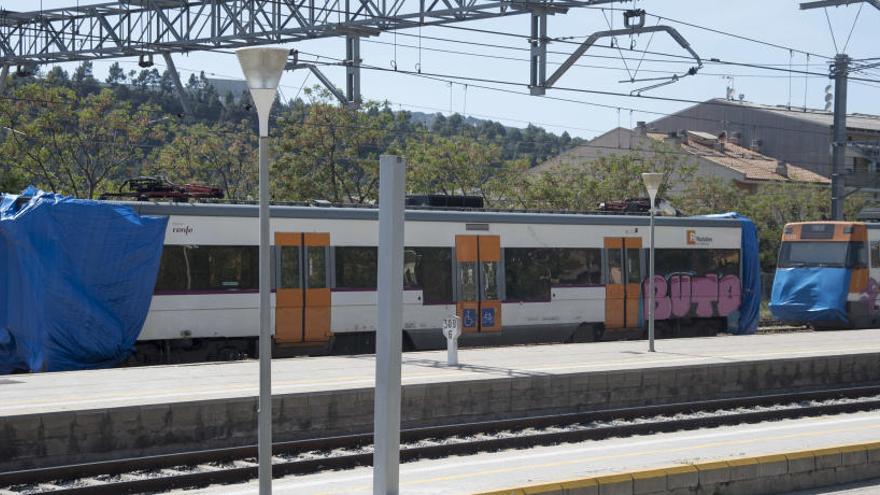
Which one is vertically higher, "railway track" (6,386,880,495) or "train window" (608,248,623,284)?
"train window" (608,248,623,284)

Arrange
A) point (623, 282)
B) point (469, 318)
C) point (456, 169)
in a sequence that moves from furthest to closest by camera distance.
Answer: point (456, 169) → point (623, 282) → point (469, 318)

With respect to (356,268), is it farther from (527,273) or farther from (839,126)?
(839,126)

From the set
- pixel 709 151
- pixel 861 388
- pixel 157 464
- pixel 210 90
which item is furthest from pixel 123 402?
pixel 210 90

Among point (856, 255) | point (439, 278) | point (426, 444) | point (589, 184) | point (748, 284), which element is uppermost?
point (589, 184)

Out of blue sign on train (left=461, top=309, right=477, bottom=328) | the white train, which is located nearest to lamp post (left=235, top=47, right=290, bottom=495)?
the white train

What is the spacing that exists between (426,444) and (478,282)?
8862 mm

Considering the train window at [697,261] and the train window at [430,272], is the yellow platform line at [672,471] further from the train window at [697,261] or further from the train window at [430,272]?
the train window at [697,261]

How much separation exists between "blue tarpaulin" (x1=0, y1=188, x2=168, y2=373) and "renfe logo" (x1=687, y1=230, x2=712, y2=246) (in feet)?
45.4

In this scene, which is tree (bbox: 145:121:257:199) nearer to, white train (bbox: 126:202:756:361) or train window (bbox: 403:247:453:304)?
white train (bbox: 126:202:756:361)

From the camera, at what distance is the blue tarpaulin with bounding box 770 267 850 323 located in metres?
32.9

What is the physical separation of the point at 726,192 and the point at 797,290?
838 inches

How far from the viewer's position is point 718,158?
7169cm

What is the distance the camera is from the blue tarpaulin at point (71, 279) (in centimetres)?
1861

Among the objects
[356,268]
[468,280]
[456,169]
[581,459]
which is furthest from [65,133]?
[581,459]
